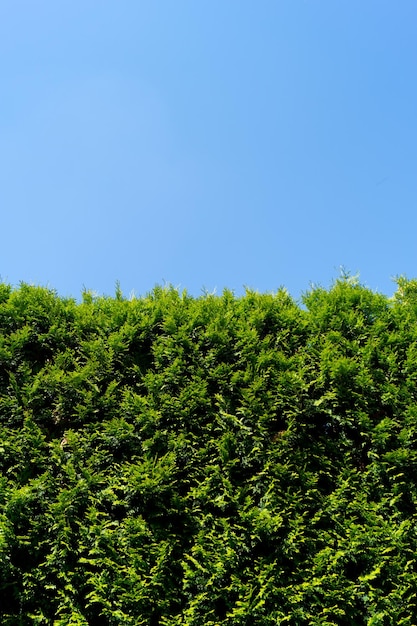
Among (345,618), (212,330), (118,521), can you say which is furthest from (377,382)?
(118,521)

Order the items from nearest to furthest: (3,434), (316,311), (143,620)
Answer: (143,620)
(3,434)
(316,311)

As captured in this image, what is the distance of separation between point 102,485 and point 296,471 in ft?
5.78

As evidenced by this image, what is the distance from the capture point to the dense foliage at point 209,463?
3.89 meters

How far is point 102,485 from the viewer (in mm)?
4285

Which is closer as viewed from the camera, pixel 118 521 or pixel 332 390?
pixel 118 521

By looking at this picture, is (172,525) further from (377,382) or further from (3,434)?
(377,382)

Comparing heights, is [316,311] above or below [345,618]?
above

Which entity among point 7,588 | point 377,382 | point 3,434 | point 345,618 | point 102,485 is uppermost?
point 3,434

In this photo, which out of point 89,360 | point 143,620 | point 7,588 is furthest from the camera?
point 89,360

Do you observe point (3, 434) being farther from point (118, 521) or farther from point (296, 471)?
point (296, 471)

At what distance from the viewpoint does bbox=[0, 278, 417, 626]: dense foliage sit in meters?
3.89

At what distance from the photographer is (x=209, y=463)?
4312 mm

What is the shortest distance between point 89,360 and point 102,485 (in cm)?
123

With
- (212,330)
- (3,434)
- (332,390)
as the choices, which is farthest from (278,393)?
(3,434)
